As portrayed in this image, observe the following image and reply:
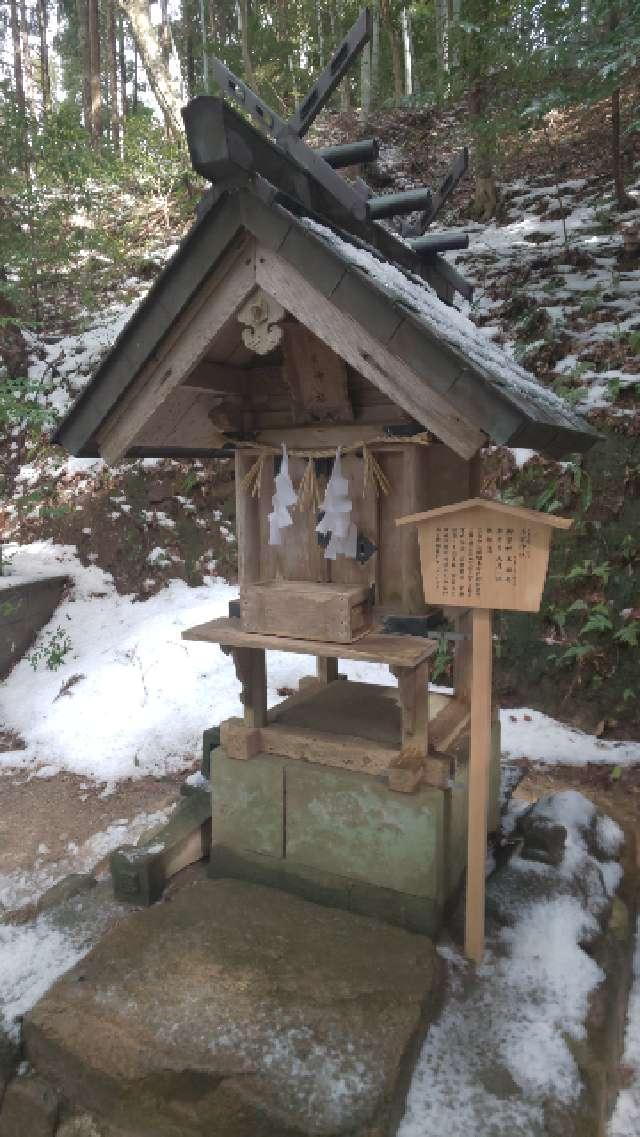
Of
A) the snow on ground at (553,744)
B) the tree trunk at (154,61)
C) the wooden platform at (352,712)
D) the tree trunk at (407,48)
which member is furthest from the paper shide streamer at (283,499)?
the tree trunk at (407,48)

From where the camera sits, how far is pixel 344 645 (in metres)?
3.49

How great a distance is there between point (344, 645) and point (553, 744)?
166 inches

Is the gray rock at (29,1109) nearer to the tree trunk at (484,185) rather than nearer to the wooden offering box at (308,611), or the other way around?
the wooden offering box at (308,611)

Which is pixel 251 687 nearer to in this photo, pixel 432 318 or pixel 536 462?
pixel 432 318

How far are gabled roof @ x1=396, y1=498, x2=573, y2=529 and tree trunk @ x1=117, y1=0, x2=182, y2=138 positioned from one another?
16.7 metres

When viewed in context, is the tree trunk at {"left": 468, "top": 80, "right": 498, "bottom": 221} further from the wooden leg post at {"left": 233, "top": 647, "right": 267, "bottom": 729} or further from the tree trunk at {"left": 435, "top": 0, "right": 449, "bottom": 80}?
the wooden leg post at {"left": 233, "top": 647, "right": 267, "bottom": 729}

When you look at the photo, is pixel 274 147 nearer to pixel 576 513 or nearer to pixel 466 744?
pixel 466 744

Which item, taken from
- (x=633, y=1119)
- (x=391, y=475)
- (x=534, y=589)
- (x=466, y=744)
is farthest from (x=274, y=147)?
(x=633, y=1119)

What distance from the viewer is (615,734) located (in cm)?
671

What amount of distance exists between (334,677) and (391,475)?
2322mm

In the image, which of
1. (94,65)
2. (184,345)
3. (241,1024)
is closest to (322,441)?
(184,345)

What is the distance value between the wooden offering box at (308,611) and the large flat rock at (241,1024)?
1.63 metres

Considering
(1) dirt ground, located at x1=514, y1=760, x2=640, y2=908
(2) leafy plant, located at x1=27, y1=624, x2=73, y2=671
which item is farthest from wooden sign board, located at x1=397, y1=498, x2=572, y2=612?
(2) leafy plant, located at x1=27, y1=624, x2=73, y2=671

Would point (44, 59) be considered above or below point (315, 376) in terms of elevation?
above
